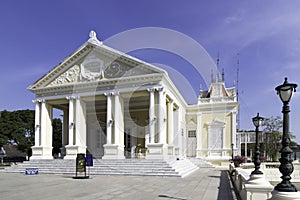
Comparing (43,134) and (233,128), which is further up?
(233,128)

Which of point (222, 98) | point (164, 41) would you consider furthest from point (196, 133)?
point (164, 41)

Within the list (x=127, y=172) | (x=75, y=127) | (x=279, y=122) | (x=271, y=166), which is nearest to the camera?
(x=127, y=172)

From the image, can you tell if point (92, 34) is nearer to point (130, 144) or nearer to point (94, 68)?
point (94, 68)

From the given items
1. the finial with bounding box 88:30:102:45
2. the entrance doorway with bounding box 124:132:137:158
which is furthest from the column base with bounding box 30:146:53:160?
the finial with bounding box 88:30:102:45

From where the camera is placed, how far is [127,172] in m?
16.2

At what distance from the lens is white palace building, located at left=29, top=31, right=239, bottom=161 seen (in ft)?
63.7

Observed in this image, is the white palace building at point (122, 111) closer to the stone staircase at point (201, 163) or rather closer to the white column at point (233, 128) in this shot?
the white column at point (233, 128)

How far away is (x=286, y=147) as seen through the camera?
5.12 metres

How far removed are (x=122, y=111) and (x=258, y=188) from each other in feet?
49.1

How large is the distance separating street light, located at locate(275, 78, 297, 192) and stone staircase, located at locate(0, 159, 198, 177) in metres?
10.2

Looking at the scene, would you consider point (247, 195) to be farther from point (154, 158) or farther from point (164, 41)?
point (164, 41)

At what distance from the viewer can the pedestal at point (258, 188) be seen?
6.10 m

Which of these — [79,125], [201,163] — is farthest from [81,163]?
[201,163]

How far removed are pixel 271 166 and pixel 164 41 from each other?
40.5ft
